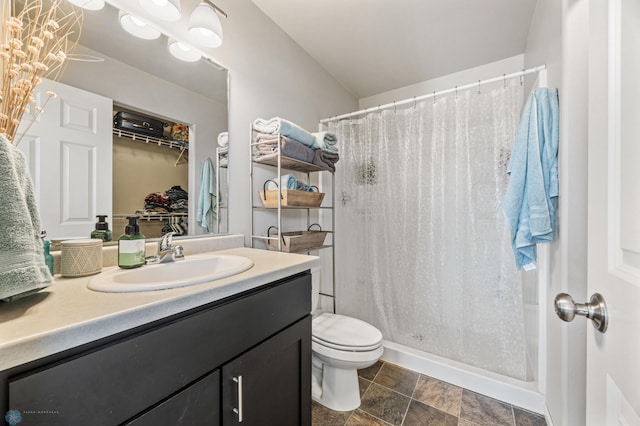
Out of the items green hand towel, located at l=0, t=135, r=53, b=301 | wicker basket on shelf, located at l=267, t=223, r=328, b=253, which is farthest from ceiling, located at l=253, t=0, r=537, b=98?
green hand towel, located at l=0, t=135, r=53, b=301

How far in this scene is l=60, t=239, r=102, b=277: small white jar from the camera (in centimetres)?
76

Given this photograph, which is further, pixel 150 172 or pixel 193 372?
pixel 150 172

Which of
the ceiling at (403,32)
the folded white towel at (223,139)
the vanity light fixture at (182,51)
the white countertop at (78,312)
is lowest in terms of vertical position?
the white countertop at (78,312)

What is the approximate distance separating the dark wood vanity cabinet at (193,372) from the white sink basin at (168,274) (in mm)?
86

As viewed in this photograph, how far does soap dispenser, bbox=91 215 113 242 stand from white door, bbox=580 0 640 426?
1373 millimetres

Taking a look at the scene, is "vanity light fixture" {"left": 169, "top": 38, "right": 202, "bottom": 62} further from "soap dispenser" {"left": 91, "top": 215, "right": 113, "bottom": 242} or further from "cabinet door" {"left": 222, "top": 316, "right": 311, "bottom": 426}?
"cabinet door" {"left": 222, "top": 316, "right": 311, "bottom": 426}

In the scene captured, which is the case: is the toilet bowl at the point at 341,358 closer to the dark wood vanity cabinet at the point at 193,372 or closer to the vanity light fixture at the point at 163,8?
the dark wood vanity cabinet at the point at 193,372

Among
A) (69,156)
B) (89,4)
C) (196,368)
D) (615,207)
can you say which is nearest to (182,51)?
(89,4)

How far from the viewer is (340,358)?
135cm

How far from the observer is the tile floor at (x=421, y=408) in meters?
1.35

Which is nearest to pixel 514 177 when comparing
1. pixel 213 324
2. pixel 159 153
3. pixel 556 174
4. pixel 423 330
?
pixel 556 174

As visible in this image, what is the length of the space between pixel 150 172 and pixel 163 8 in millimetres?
665

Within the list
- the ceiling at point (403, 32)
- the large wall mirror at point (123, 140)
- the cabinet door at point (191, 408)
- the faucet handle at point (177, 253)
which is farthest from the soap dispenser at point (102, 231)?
the ceiling at point (403, 32)

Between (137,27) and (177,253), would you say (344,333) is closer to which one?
(177,253)
